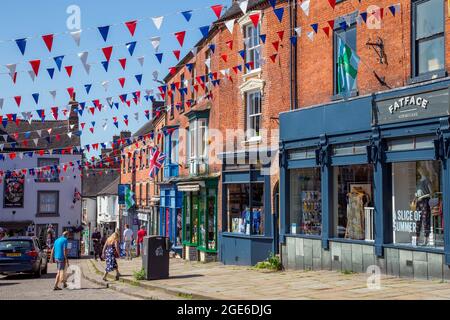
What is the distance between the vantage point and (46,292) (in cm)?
1529

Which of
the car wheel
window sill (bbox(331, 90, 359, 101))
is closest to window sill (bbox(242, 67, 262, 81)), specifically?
window sill (bbox(331, 90, 359, 101))

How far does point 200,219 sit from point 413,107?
1342 centimetres

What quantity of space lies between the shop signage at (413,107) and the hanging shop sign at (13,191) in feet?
134

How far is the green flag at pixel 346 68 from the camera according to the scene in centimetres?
1650

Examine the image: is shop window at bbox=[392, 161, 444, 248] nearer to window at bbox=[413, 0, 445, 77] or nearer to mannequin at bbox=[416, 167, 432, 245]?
mannequin at bbox=[416, 167, 432, 245]

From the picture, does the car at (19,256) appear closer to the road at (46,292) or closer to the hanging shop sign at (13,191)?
the road at (46,292)

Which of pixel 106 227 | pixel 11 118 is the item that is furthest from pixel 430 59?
pixel 106 227

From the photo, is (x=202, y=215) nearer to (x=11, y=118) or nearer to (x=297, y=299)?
(x=11, y=118)

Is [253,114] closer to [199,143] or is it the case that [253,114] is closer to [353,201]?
[199,143]

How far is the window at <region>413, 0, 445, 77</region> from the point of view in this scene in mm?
14086

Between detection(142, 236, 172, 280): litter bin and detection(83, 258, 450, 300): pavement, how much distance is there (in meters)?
0.39

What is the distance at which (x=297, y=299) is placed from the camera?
11.9m

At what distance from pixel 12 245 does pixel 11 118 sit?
5.46 metres
